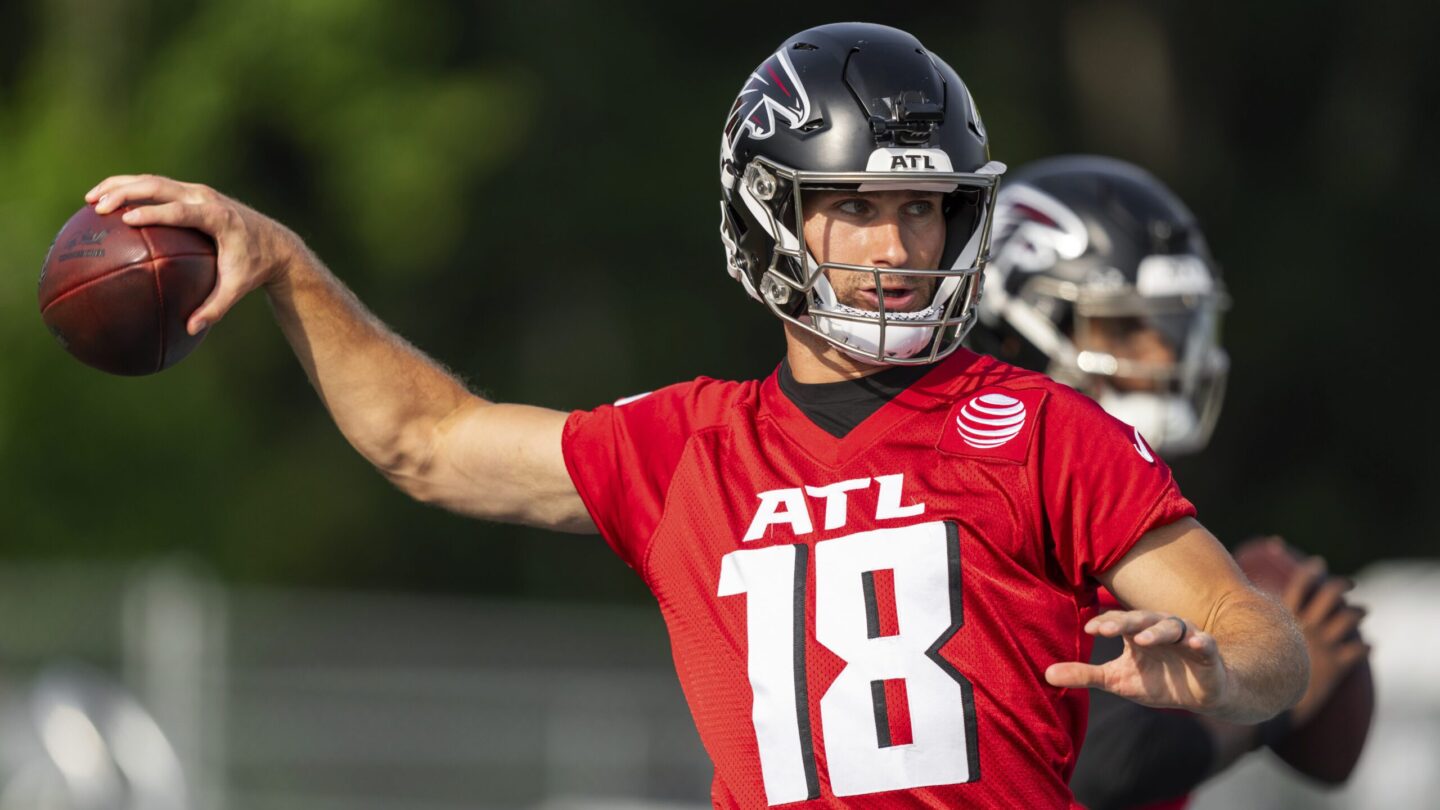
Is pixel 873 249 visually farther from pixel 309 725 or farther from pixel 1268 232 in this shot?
pixel 1268 232

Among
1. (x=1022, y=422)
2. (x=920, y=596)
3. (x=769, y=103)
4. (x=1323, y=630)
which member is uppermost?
(x=769, y=103)

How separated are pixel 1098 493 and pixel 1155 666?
0.42m

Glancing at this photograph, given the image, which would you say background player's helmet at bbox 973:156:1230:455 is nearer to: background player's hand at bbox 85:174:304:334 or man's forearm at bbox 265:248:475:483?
man's forearm at bbox 265:248:475:483

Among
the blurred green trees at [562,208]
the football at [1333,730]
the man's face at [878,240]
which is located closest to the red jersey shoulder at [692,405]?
the man's face at [878,240]

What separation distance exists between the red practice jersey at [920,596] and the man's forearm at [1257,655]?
0.62 ft

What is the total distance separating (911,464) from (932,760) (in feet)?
1.62

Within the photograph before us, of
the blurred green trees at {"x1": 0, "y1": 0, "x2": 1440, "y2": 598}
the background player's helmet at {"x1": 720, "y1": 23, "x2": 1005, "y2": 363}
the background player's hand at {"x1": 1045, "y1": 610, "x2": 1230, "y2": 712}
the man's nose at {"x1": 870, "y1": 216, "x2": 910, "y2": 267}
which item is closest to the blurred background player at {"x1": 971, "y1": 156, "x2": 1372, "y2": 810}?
the background player's helmet at {"x1": 720, "y1": 23, "x2": 1005, "y2": 363}

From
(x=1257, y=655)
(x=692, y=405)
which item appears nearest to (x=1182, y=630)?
(x=1257, y=655)

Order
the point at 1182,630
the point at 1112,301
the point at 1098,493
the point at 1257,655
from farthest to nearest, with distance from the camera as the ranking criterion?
the point at 1112,301, the point at 1098,493, the point at 1257,655, the point at 1182,630

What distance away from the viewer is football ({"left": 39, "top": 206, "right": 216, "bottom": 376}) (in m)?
3.77

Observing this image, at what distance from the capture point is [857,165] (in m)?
3.50

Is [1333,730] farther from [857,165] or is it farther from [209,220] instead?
[209,220]

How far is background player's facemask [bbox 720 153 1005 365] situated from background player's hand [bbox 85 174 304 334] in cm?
97

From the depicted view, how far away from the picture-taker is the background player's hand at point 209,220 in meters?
3.82
